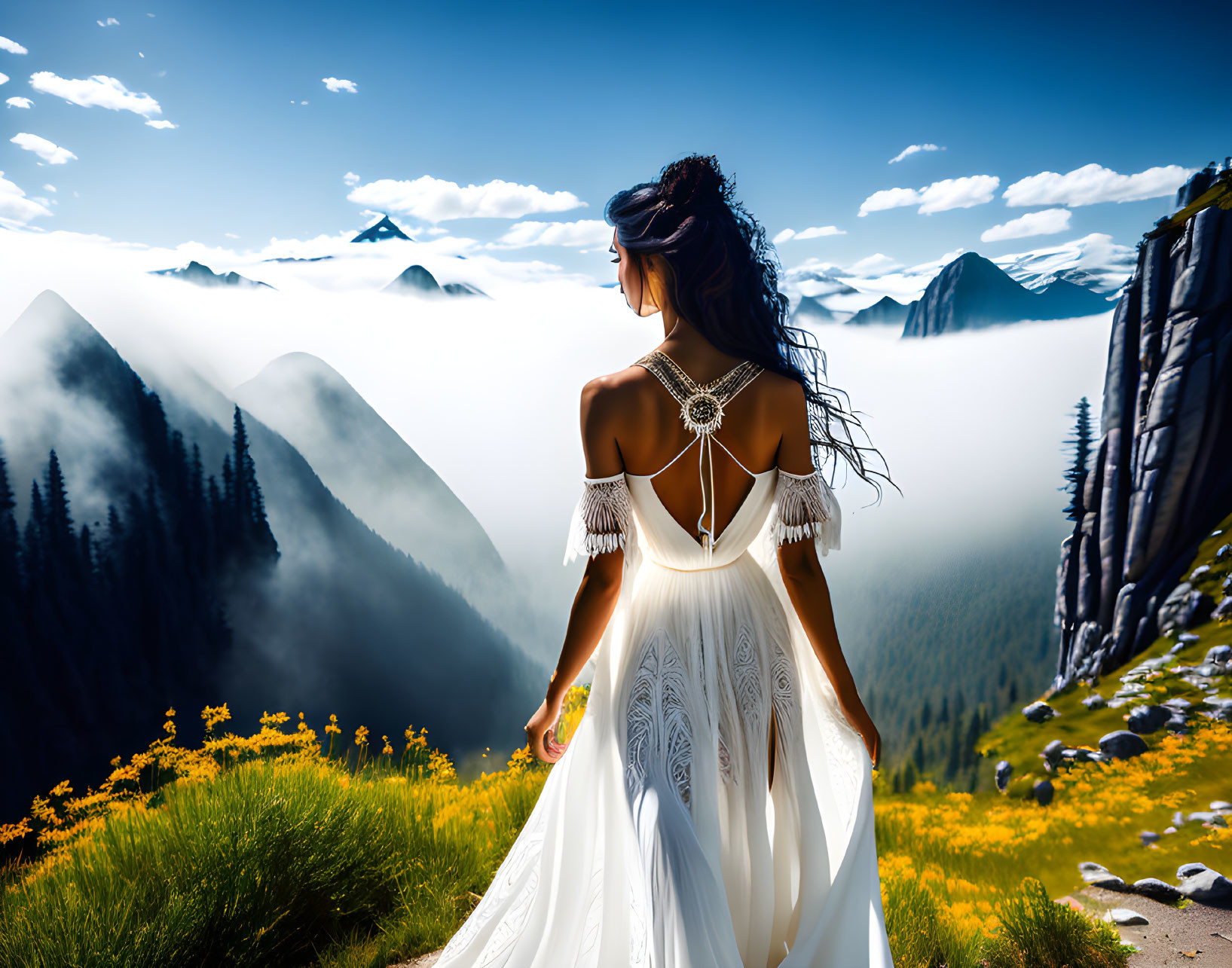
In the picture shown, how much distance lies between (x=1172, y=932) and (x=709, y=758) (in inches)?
102

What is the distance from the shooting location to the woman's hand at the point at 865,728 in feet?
5.41

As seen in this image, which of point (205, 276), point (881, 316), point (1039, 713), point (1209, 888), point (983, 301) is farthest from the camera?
point (881, 316)

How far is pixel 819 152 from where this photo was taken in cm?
407

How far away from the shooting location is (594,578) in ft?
5.17

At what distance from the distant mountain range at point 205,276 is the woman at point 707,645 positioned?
3.50m

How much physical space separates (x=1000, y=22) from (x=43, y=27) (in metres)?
4.91

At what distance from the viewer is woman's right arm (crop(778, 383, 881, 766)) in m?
1.62

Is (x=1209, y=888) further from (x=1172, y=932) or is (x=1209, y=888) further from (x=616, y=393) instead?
(x=616, y=393)

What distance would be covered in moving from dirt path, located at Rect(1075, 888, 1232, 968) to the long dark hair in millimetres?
2674

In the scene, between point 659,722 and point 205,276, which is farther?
point 205,276

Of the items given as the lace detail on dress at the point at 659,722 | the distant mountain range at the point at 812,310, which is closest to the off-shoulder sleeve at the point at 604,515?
the lace detail on dress at the point at 659,722

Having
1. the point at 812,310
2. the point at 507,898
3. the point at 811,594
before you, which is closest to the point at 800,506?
the point at 811,594

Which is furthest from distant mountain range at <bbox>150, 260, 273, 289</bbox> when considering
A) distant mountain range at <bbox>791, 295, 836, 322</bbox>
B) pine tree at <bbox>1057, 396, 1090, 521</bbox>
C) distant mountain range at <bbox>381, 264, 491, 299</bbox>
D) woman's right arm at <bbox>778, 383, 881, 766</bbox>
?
pine tree at <bbox>1057, 396, 1090, 521</bbox>

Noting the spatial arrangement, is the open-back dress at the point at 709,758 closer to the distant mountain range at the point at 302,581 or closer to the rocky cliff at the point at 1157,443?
the distant mountain range at the point at 302,581
